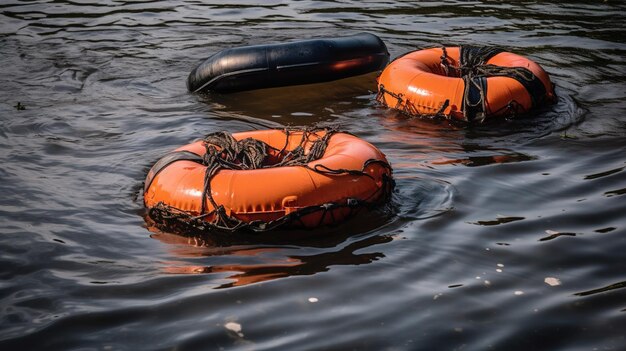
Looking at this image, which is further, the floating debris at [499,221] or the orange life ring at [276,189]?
the floating debris at [499,221]

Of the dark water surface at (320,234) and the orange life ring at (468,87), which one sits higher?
the orange life ring at (468,87)

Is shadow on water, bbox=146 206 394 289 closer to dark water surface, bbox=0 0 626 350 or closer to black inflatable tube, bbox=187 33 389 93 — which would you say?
dark water surface, bbox=0 0 626 350

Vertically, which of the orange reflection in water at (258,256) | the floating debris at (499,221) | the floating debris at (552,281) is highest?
the floating debris at (499,221)

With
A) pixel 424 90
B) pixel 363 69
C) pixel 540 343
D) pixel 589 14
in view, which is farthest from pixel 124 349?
pixel 589 14

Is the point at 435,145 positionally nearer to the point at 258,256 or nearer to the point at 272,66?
the point at 272,66

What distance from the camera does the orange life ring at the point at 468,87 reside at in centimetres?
812

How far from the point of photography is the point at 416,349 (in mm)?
4238

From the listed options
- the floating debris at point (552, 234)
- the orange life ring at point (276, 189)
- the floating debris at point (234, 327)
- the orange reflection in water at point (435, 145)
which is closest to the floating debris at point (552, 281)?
the floating debris at point (552, 234)

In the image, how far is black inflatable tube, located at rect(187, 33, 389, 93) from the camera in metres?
9.33

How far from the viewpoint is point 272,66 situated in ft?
30.6

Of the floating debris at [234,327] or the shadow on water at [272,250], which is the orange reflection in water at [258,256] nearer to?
the shadow on water at [272,250]

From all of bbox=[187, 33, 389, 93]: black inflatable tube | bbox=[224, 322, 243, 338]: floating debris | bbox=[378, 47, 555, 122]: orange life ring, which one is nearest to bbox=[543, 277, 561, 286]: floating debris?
bbox=[224, 322, 243, 338]: floating debris

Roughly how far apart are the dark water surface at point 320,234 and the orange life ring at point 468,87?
178 millimetres

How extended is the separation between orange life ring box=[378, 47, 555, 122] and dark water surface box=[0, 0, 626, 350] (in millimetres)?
178
